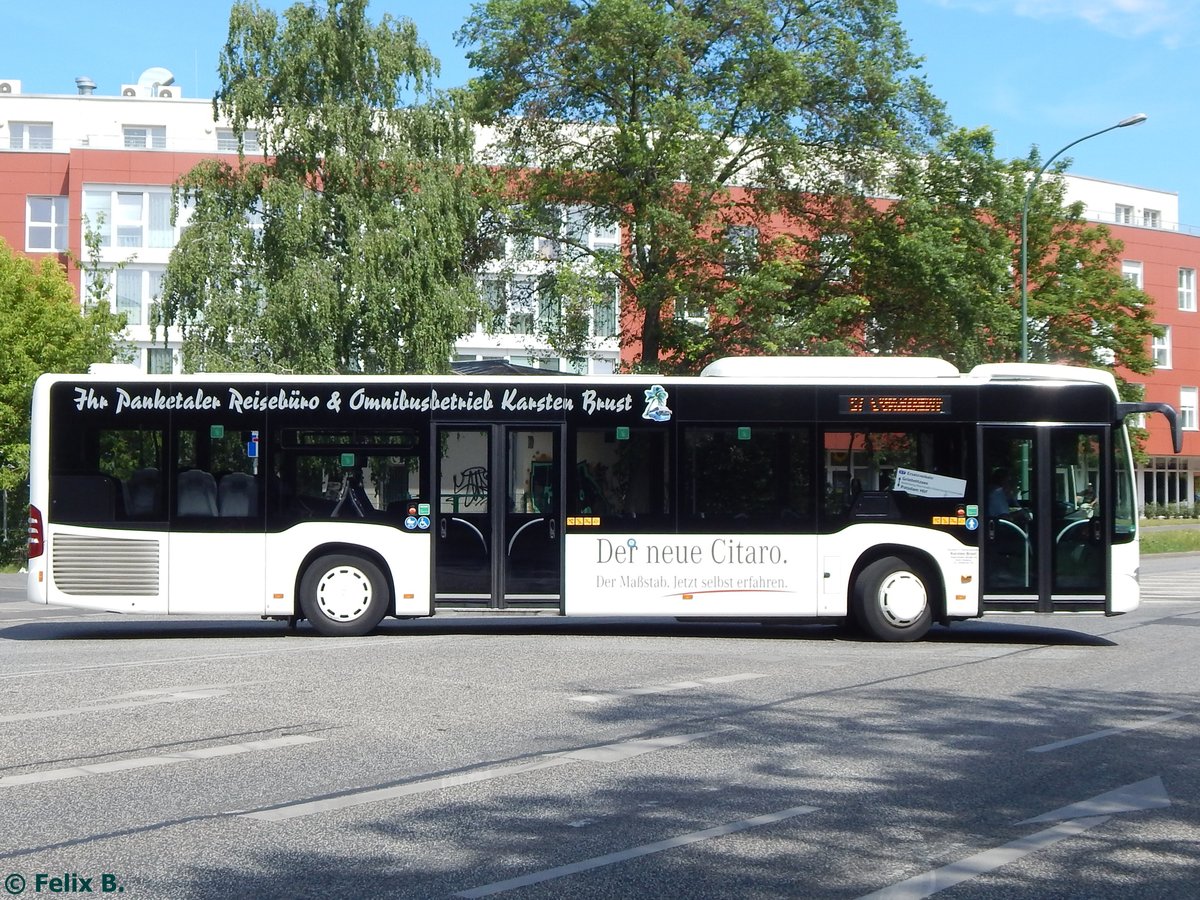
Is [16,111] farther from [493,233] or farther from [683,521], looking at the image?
[683,521]

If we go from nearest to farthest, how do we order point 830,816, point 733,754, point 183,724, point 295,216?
1. point 830,816
2. point 733,754
3. point 183,724
4. point 295,216

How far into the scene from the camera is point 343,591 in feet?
50.4

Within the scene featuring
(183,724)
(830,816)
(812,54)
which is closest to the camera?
(830,816)

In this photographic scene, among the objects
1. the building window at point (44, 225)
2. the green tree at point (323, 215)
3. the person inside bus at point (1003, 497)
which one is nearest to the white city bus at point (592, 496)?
the person inside bus at point (1003, 497)

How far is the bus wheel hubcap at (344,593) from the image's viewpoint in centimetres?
1534

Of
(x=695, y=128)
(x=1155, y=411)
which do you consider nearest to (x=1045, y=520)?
(x=1155, y=411)

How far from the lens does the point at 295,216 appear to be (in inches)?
1180

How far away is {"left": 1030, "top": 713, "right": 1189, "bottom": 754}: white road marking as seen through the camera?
8.43m

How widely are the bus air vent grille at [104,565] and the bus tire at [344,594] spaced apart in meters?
1.68

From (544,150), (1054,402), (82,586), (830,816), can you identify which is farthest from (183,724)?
(544,150)

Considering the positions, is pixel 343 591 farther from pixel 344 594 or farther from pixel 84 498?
pixel 84 498

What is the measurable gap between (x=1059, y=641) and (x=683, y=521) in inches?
173

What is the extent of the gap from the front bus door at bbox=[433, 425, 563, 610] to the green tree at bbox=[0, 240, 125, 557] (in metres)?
20.3

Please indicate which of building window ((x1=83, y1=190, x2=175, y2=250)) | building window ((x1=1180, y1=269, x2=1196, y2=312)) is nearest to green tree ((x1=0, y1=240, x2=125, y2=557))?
building window ((x1=83, y1=190, x2=175, y2=250))
